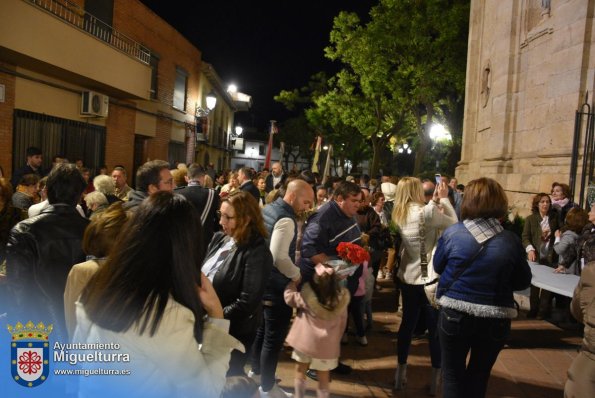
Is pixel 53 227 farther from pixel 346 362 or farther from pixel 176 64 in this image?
pixel 176 64

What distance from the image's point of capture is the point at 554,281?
5.25 m

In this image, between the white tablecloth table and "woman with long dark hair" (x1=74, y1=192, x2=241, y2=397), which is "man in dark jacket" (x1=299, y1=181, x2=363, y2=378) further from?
"woman with long dark hair" (x1=74, y1=192, x2=241, y2=397)

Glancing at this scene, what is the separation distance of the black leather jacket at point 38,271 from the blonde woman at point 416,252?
2.95 m

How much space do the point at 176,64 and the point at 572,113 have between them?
53.9 feet

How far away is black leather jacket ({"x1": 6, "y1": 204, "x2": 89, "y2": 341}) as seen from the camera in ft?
9.72

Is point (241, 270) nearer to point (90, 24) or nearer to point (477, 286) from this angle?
point (477, 286)

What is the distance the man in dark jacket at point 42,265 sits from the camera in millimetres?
2965

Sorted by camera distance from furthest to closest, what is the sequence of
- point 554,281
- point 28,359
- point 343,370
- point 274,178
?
point 274,178
point 554,281
point 343,370
point 28,359

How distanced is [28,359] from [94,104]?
37.9 ft

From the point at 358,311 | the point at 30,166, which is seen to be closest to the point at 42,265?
the point at 358,311

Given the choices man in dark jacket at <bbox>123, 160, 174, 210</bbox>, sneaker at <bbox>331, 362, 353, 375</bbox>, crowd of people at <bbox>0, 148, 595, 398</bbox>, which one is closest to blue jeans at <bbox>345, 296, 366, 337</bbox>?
crowd of people at <bbox>0, 148, 595, 398</bbox>

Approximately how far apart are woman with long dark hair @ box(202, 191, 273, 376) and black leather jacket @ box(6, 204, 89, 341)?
998 mm

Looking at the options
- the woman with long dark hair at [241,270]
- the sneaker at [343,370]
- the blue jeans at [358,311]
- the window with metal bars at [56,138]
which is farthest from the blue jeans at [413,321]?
the window with metal bars at [56,138]

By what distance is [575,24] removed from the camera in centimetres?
890
